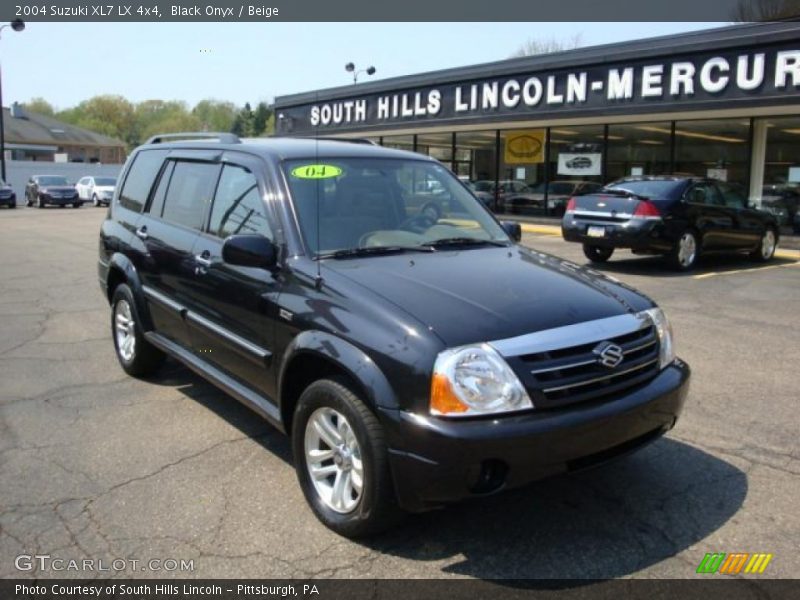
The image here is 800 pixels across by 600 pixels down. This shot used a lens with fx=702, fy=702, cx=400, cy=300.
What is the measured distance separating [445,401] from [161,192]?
3498 mm

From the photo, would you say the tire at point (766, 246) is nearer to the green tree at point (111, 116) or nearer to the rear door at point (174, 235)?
the rear door at point (174, 235)

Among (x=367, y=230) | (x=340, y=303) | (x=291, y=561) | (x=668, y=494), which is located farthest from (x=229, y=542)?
(x=668, y=494)

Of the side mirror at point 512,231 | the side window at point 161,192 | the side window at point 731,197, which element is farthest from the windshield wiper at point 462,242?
the side window at point 731,197

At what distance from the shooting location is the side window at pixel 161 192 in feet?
17.6

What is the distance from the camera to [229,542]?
10.6 ft

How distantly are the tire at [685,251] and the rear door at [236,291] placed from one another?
30.1 ft

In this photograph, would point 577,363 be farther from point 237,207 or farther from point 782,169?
point 782,169

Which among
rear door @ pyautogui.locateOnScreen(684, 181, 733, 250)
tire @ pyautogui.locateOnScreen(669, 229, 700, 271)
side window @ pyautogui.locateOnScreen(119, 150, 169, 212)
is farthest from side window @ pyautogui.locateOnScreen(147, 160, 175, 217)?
rear door @ pyautogui.locateOnScreen(684, 181, 733, 250)

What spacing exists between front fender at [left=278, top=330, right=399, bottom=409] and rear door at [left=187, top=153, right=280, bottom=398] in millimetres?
354

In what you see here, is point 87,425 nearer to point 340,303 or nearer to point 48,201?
point 340,303

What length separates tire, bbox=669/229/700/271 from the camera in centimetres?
1177

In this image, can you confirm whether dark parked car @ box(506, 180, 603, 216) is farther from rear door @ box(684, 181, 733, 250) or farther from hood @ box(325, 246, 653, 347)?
hood @ box(325, 246, 653, 347)

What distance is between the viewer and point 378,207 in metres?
4.27

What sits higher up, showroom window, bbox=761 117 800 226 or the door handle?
showroom window, bbox=761 117 800 226
